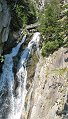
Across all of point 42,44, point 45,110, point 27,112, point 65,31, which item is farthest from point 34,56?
point 45,110

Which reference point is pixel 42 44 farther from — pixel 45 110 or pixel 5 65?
pixel 45 110

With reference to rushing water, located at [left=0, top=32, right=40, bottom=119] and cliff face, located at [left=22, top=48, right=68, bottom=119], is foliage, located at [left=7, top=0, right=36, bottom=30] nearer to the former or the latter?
rushing water, located at [left=0, top=32, right=40, bottom=119]

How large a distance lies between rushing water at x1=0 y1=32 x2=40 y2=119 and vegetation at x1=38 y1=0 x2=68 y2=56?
132cm

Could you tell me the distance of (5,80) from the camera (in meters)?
21.9

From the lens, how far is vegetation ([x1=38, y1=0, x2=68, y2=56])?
20350mm

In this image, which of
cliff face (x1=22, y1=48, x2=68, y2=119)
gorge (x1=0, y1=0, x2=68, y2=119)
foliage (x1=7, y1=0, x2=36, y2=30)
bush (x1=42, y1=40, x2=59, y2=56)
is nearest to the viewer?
cliff face (x1=22, y1=48, x2=68, y2=119)

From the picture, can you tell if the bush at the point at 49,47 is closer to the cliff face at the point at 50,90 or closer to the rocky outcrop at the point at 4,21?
the cliff face at the point at 50,90

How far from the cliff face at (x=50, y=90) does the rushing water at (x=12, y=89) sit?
3.99 ft

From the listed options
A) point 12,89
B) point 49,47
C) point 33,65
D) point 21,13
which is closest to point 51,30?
point 49,47

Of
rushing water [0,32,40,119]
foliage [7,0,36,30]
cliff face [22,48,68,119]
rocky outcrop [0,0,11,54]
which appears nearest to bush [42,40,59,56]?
cliff face [22,48,68,119]

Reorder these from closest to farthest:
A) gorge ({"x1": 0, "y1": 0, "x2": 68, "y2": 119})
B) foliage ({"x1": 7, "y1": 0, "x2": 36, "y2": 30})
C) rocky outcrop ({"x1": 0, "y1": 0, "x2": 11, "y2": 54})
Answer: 1. gorge ({"x1": 0, "y1": 0, "x2": 68, "y2": 119})
2. rocky outcrop ({"x1": 0, "y1": 0, "x2": 11, "y2": 54})
3. foliage ({"x1": 7, "y1": 0, "x2": 36, "y2": 30})

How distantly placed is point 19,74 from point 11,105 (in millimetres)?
2103

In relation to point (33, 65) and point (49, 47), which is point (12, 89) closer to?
point (33, 65)

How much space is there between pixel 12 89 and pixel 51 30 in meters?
4.45
